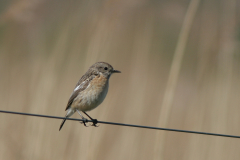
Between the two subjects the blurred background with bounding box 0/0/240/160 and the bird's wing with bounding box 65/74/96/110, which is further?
the bird's wing with bounding box 65/74/96/110

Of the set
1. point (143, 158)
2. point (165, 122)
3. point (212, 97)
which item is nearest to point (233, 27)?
point (212, 97)

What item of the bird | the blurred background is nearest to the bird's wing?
the bird

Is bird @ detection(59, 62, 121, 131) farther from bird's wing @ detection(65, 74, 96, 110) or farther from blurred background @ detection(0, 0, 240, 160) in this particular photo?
blurred background @ detection(0, 0, 240, 160)

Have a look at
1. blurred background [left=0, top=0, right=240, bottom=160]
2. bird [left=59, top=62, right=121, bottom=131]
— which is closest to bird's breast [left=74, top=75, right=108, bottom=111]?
bird [left=59, top=62, right=121, bottom=131]

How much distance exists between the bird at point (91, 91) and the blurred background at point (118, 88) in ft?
0.48

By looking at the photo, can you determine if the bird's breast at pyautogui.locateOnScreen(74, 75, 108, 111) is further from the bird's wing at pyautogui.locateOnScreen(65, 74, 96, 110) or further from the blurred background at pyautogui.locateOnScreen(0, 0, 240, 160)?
the blurred background at pyautogui.locateOnScreen(0, 0, 240, 160)

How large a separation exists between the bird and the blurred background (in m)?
0.15

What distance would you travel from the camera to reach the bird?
14.3 feet

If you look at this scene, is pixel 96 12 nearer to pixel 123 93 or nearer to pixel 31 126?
pixel 123 93

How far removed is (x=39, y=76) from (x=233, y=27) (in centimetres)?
282

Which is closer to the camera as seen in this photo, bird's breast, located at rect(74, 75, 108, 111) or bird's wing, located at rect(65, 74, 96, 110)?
bird's breast, located at rect(74, 75, 108, 111)

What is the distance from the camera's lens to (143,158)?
462cm

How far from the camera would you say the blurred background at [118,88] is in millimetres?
4363

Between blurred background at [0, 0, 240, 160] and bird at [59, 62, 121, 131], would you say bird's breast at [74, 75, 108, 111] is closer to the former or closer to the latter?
bird at [59, 62, 121, 131]
